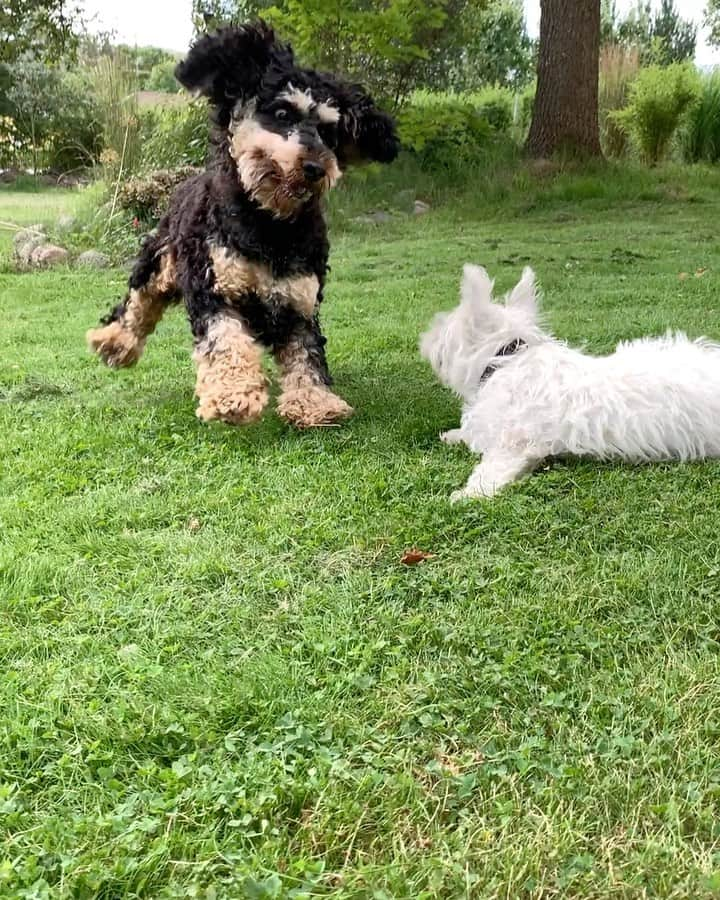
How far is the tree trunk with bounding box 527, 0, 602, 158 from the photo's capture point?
13055 millimetres

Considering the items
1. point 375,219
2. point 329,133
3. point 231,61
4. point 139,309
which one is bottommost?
point 139,309

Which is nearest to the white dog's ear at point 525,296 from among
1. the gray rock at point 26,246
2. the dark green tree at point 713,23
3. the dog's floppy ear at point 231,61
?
the dog's floppy ear at point 231,61

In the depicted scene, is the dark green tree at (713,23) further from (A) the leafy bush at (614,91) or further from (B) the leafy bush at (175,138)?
(B) the leafy bush at (175,138)

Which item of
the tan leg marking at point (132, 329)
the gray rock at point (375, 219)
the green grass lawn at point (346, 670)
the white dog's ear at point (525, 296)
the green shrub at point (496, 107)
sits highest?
the green shrub at point (496, 107)

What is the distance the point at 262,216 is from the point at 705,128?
14.5 meters

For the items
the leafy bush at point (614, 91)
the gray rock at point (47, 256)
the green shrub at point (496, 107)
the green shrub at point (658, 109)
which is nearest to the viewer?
the gray rock at point (47, 256)

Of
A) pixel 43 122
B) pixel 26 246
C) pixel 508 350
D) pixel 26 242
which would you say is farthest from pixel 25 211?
pixel 508 350

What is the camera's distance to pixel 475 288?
152 inches

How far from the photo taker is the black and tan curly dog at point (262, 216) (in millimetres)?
3943

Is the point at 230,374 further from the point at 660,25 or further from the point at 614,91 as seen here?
the point at 660,25

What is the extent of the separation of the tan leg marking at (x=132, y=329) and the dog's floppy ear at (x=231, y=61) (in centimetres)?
124

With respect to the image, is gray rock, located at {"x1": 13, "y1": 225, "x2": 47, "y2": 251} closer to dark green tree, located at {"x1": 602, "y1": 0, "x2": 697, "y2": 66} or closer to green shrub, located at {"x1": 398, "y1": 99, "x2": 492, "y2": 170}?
green shrub, located at {"x1": 398, "y1": 99, "x2": 492, "y2": 170}

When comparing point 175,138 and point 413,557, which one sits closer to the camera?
point 413,557

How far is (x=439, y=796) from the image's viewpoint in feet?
5.72
